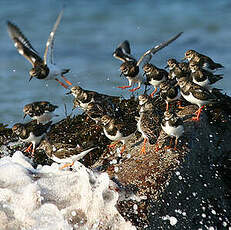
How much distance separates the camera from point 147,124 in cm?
552

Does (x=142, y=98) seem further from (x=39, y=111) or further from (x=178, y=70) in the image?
(x=39, y=111)

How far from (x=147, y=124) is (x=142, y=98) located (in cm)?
75

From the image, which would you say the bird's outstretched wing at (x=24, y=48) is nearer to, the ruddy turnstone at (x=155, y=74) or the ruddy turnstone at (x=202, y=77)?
the ruddy turnstone at (x=155, y=74)

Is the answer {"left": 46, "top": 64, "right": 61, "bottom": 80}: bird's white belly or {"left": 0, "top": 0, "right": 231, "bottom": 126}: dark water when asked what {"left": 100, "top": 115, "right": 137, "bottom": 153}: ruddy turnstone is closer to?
{"left": 46, "top": 64, "right": 61, "bottom": 80}: bird's white belly

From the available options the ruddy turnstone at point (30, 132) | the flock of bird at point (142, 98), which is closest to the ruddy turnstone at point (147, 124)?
the flock of bird at point (142, 98)

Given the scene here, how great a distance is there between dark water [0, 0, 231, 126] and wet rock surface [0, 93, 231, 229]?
4.87 m

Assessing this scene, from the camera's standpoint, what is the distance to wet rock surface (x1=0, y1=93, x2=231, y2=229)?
467 centimetres

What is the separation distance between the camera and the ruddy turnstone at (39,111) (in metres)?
6.86

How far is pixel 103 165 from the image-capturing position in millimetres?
5594

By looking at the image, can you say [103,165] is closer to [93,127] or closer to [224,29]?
[93,127]

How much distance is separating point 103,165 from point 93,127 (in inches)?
43.2

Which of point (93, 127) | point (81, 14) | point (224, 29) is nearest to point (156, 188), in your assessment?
point (93, 127)

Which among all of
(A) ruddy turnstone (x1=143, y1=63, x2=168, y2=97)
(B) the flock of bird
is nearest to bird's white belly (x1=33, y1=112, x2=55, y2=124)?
(B) the flock of bird

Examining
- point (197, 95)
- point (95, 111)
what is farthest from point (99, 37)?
point (197, 95)
